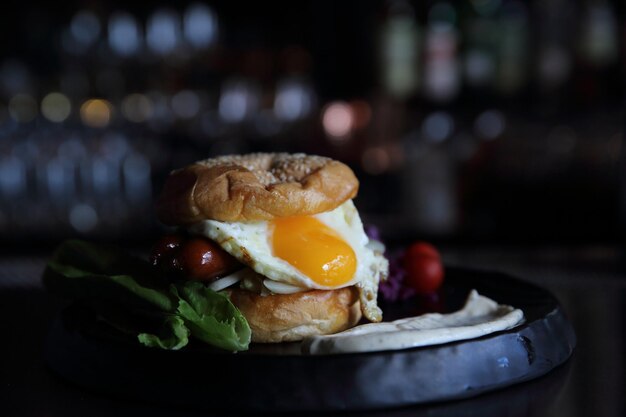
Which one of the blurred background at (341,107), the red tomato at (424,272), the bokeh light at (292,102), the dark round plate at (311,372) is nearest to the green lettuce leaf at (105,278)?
the dark round plate at (311,372)

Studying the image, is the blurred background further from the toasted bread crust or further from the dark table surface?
the toasted bread crust

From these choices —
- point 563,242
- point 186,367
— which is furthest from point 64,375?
point 563,242

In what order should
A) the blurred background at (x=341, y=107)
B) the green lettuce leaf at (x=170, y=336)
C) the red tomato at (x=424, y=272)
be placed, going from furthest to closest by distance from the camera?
1. the blurred background at (x=341, y=107)
2. the red tomato at (x=424, y=272)
3. the green lettuce leaf at (x=170, y=336)

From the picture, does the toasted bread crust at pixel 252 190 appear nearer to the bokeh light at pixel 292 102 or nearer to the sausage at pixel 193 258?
the sausage at pixel 193 258

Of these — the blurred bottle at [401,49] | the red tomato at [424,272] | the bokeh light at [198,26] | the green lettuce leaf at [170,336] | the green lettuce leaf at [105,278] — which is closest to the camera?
the green lettuce leaf at [170,336]

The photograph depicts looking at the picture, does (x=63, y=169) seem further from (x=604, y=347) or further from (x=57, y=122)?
(x=604, y=347)

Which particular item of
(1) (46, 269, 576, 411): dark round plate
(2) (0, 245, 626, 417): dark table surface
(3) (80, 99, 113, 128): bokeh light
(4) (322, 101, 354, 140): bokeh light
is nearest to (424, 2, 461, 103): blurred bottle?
(4) (322, 101, 354, 140): bokeh light
